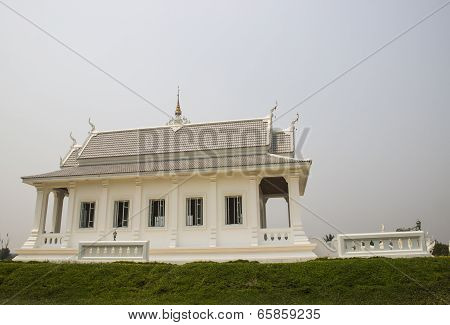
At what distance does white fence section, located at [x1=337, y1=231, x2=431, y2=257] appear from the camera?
12.6 metres

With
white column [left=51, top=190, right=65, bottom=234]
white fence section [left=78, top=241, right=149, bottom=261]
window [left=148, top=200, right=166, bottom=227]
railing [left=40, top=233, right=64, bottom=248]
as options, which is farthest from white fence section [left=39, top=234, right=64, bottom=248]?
window [left=148, top=200, right=166, bottom=227]


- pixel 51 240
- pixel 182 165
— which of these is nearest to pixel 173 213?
pixel 182 165

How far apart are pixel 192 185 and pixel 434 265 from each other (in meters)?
9.91

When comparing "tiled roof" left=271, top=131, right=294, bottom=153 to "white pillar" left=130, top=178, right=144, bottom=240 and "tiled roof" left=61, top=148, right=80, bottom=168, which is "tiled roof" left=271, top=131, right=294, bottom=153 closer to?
"white pillar" left=130, top=178, right=144, bottom=240

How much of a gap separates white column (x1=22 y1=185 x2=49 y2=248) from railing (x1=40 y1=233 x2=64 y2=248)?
246 millimetres

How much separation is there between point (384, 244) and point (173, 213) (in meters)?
8.41

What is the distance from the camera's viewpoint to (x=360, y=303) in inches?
354

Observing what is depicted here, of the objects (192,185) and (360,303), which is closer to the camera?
(360,303)

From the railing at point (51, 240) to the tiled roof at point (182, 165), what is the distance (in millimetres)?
2607

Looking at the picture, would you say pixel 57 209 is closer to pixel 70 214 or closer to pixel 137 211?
pixel 70 214

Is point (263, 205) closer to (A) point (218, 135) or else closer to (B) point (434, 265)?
(A) point (218, 135)

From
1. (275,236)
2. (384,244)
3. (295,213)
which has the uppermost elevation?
(295,213)

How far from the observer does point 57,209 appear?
65.9ft
